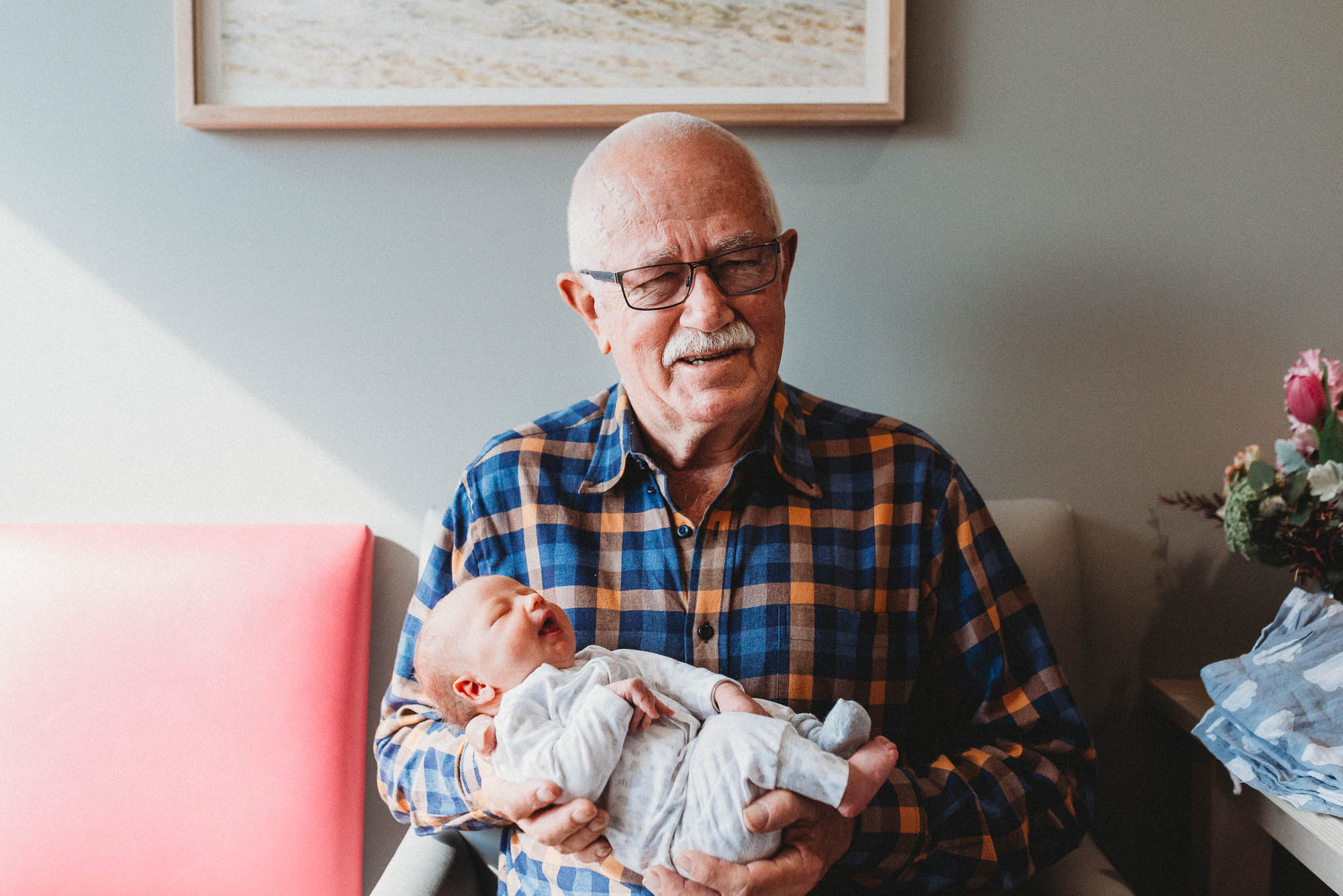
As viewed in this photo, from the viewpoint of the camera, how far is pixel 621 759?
0.99 metres

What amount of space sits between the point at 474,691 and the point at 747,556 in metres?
0.42

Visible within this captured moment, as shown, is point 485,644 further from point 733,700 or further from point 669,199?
point 669,199

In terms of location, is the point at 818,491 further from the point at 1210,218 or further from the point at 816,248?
the point at 1210,218

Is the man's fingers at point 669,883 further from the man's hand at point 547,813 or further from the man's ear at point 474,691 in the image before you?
the man's ear at point 474,691

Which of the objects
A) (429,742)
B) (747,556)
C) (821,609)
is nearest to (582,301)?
(747,556)

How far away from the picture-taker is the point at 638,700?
98 cm

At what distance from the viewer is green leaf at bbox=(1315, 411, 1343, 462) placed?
3.95 feet

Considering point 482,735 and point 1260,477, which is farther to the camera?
point 1260,477

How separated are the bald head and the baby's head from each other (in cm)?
48

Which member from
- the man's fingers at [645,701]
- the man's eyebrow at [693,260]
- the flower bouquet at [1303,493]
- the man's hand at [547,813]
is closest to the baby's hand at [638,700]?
the man's fingers at [645,701]

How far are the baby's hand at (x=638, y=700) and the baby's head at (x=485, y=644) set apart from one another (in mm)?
115

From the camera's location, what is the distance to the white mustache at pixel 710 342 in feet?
3.79

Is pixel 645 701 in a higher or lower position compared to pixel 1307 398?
lower

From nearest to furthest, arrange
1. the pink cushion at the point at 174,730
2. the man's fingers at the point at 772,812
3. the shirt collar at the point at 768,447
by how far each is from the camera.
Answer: the man's fingers at the point at 772,812 < the shirt collar at the point at 768,447 < the pink cushion at the point at 174,730
